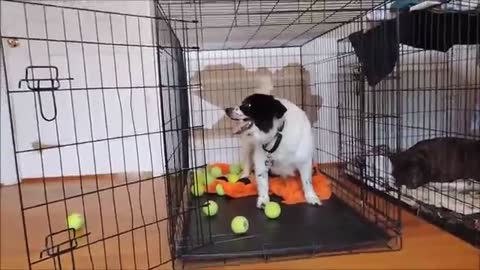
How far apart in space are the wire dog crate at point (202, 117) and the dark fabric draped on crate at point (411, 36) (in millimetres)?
19

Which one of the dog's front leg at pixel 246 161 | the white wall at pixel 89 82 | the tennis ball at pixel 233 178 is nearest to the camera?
the tennis ball at pixel 233 178

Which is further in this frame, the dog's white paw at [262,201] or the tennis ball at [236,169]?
the tennis ball at [236,169]

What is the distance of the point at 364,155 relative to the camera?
2650 mm

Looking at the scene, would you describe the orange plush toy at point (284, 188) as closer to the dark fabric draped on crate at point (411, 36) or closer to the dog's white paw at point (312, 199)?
the dog's white paw at point (312, 199)

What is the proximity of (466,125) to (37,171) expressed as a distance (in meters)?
3.50

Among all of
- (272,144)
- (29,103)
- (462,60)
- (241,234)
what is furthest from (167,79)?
(462,60)

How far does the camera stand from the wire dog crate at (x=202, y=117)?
1.88 metres

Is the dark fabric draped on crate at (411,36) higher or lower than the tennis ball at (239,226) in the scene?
higher

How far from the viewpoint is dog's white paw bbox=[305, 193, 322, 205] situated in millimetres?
2521

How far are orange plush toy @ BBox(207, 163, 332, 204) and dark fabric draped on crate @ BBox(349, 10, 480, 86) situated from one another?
2.72ft

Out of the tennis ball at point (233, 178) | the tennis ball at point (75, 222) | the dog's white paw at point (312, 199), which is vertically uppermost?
the tennis ball at point (75, 222)

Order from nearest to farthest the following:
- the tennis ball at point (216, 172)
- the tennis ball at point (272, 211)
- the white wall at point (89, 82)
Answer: the tennis ball at point (272, 211)
the tennis ball at point (216, 172)
the white wall at point (89, 82)

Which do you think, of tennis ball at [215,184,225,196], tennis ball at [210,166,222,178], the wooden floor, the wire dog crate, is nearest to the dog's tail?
the wire dog crate

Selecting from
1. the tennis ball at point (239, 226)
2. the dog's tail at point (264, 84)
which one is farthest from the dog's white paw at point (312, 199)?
the dog's tail at point (264, 84)
